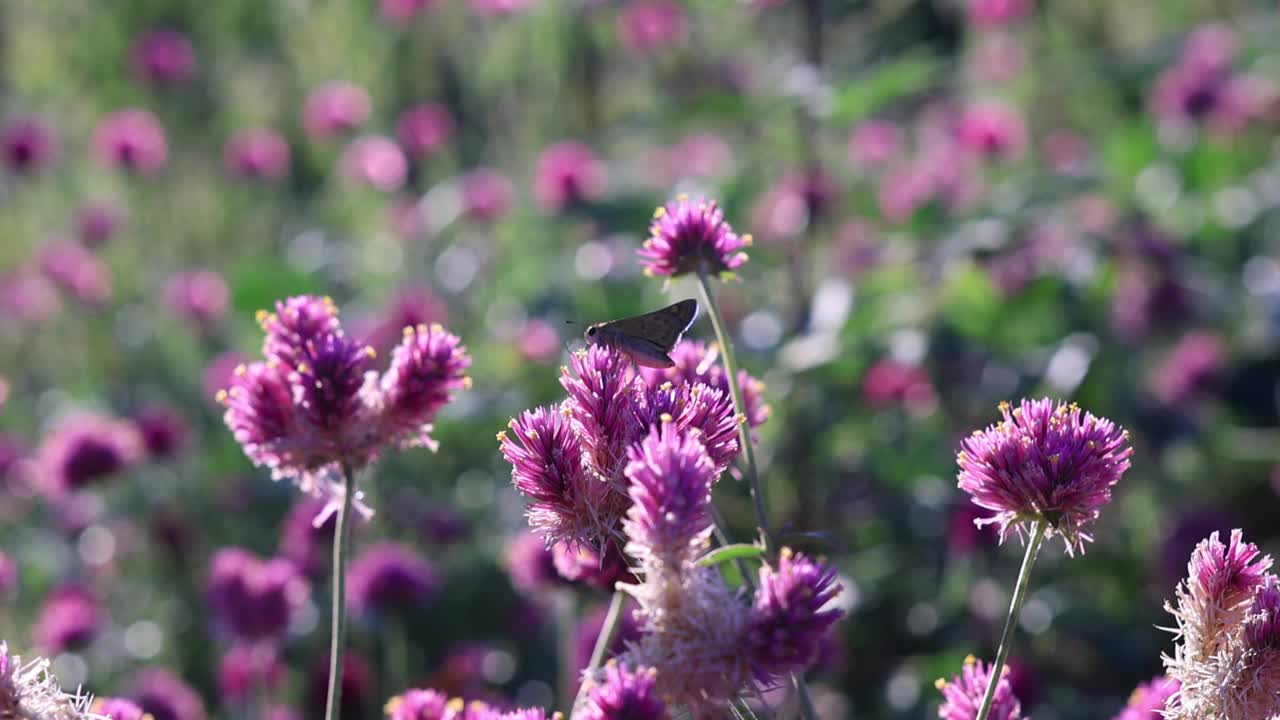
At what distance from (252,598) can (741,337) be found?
4.98 ft

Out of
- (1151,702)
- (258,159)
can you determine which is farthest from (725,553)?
(258,159)

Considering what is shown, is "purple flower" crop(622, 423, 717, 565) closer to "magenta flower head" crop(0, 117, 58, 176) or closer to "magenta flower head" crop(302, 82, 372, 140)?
"magenta flower head" crop(302, 82, 372, 140)

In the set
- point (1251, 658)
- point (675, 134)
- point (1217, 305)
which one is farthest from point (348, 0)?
point (1251, 658)

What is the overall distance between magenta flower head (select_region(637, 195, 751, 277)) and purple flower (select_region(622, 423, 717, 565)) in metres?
0.44

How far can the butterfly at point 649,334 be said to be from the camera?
144cm

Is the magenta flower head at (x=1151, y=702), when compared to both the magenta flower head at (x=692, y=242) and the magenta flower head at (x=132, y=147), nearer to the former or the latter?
the magenta flower head at (x=692, y=242)

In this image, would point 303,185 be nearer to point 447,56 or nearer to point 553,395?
point 447,56

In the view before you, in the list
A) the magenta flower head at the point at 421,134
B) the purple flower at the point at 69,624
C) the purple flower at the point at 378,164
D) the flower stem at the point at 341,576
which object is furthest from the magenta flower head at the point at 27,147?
the flower stem at the point at 341,576

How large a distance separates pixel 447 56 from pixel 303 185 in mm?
1452

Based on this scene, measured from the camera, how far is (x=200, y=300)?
5340 millimetres

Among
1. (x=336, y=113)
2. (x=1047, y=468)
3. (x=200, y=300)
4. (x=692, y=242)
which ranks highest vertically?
(x=336, y=113)

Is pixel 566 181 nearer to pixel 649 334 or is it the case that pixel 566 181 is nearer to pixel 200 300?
pixel 200 300

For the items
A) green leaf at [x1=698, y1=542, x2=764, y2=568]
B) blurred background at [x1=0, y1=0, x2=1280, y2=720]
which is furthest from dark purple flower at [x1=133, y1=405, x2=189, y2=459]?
green leaf at [x1=698, y1=542, x2=764, y2=568]

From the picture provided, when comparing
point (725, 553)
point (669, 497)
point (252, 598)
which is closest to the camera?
point (669, 497)
